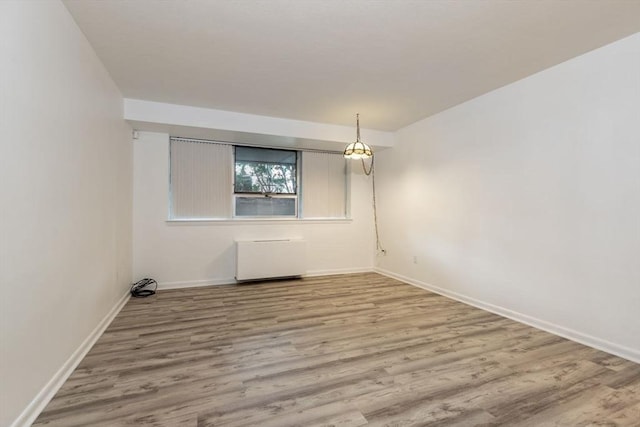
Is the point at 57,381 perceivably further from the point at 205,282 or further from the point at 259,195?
the point at 259,195

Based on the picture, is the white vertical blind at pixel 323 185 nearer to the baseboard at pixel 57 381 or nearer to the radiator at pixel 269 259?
the radiator at pixel 269 259

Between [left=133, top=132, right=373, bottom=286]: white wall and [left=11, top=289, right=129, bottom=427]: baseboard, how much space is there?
1.51 m

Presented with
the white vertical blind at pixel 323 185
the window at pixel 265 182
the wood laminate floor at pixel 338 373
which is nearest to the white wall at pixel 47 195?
the wood laminate floor at pixel 338 373

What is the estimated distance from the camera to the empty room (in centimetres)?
176

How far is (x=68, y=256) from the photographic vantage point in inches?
83.5

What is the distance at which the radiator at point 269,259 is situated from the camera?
4711mm

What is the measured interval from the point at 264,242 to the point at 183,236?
1.26 m

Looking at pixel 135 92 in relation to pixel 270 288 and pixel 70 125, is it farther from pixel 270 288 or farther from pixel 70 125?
pixel 270 288

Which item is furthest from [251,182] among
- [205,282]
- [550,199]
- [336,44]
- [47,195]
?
[550,199]

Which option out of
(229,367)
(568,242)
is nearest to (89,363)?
(229,367)

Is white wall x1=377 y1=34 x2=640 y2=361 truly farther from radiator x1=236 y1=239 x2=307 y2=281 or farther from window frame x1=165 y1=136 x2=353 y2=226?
radiator x1=236 y1=239 x2=307 y2=281

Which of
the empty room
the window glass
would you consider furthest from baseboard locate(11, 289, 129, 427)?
the window glass

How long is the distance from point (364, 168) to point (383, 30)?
3.52m

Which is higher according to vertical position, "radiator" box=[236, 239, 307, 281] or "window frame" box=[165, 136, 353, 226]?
"window frame" box=[165, 136, 353, 226]
